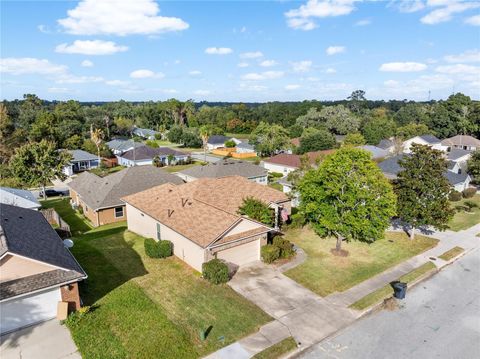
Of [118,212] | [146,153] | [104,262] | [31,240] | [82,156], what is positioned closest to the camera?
[31,240]

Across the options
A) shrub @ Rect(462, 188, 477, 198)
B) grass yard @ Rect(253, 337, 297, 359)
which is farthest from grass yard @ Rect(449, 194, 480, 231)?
grass yard @ Rect(253, 337, 297, 359)

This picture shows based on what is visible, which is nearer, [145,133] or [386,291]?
[386,291]

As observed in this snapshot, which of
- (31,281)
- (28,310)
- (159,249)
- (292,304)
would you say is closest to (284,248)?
(292,304)

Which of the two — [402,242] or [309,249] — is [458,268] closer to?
[402,242]

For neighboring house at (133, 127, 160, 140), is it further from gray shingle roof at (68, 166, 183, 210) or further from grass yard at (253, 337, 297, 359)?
grass yard at (253, 337, 297, 359)

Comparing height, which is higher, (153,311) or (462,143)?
(462,143)

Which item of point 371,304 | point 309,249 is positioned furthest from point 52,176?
point 371,304

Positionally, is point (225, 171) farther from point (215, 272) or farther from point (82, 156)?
point (82, 156)
